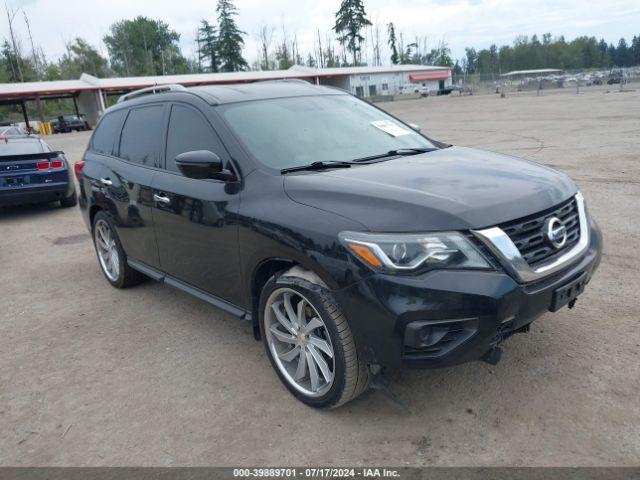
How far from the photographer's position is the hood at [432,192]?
2.67 m

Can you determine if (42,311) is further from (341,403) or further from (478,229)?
(478,229)

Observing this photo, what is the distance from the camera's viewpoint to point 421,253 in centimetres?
260

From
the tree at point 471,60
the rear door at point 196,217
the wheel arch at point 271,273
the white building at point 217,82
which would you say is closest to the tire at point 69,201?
the rear door at point 196,217

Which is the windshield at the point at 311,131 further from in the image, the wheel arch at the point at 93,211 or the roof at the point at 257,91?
the wheel arch at the point at 93,211

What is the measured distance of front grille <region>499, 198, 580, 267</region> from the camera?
8.91 feet

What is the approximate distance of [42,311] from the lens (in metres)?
5.11

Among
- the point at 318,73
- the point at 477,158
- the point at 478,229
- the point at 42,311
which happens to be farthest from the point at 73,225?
the point at 318,73

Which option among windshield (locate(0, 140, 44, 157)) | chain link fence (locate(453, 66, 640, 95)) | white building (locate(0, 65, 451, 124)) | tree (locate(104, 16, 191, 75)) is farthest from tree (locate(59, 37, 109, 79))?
windshield (locate(0, 140, 44, 157))

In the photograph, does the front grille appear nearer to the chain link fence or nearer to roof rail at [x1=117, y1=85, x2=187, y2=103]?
roof rail at [x1=117, y1=85, x2=187, y2=103]

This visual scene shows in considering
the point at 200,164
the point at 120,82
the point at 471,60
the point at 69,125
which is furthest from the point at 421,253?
the point at 471,60

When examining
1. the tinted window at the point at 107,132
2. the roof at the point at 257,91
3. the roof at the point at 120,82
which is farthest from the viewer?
the roof at the point at 120,82

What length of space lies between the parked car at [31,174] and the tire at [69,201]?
0.25ft

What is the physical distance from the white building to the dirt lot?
21518 mm

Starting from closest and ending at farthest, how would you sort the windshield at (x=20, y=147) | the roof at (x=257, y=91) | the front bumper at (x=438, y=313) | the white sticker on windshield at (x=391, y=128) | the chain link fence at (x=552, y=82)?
1. the front bumper at (x=438, y=313)
2. the roof at (x=257, y=91)
3. the white sticker on windshield at (x=391, y=128)
4. the windshield at (x=20, y=147)
5. the chain link fence at (x=552, y=82)
